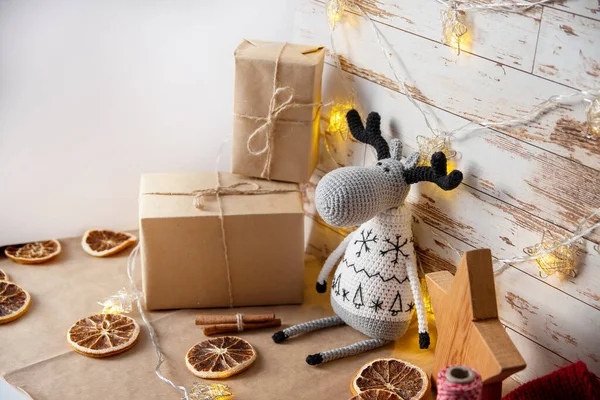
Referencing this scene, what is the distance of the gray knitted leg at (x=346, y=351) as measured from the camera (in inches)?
51.8

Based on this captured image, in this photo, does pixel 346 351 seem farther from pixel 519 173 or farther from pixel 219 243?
pixel 519 173

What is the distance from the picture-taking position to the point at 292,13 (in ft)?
5.19

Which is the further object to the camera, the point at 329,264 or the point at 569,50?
the point at 329,264

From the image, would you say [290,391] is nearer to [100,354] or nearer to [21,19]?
[100,354]

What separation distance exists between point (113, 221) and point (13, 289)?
11.6 inches

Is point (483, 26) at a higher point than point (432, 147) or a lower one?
higher

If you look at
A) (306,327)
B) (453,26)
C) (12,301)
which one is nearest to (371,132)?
(453,26)

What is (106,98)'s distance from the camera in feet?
5.15

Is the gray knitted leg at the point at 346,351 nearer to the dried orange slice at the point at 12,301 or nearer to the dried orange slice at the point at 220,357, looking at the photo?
the dried orange slice at the point at 220,357

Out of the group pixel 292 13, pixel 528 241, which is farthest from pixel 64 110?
pixel 528 241

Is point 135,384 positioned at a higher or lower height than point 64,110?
lower

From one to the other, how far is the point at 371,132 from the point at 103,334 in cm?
59

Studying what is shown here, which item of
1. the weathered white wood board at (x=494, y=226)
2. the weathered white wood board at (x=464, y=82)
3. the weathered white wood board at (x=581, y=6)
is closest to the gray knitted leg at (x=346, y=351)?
the weathered white wood board at (x=494, y=226)

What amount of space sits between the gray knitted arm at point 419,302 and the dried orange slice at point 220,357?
290 millimetres
